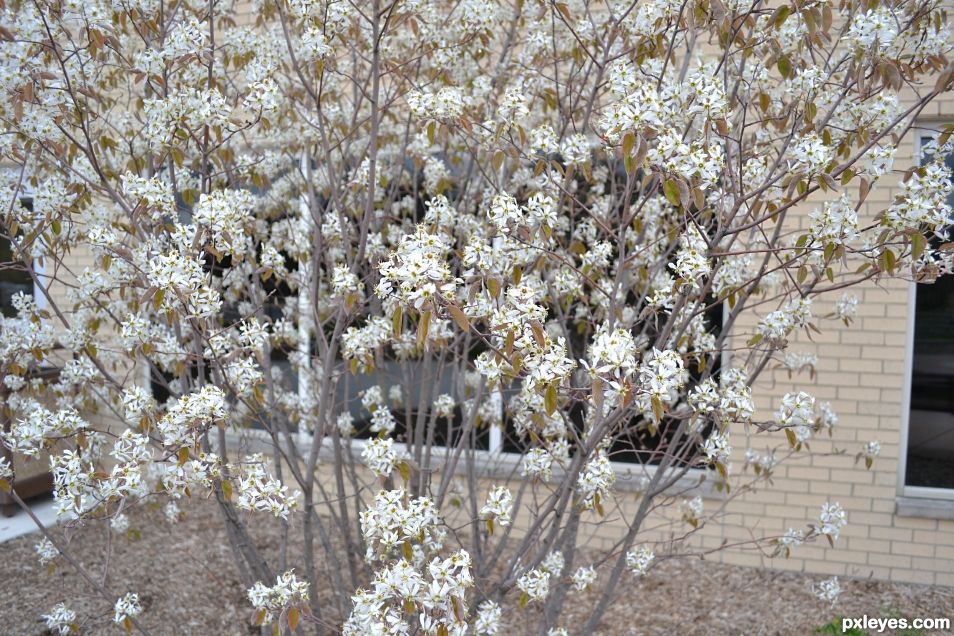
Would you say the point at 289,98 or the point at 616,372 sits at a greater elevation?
the point at 289,98

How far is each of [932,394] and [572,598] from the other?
101 inches

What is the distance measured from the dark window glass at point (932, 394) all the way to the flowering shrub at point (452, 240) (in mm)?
715

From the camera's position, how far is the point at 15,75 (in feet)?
9.91

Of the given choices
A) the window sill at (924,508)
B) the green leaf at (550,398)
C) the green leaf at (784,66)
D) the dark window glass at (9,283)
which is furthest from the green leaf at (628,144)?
the dark window glass at (9,283)

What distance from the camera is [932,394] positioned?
4445 millimetres

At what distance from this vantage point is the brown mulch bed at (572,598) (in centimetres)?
399

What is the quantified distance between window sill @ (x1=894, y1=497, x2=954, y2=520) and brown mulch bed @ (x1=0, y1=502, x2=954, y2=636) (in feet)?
1.48

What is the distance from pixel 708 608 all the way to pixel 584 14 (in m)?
3.43

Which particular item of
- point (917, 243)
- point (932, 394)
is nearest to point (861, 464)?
point (932, 394)

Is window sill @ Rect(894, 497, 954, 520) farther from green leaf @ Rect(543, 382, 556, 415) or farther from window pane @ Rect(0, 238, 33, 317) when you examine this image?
window pane @ Rect(0, 238, 33, 317)

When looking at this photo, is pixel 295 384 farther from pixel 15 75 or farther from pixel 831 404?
pixel 831 404

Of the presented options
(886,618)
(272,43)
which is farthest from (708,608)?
(272,43)

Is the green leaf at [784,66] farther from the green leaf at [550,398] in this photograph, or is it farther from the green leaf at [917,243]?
the green leaf at [550,398]

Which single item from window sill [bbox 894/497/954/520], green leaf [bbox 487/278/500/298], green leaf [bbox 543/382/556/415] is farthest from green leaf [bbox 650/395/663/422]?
window sill [bbox 894/497/954/520]
